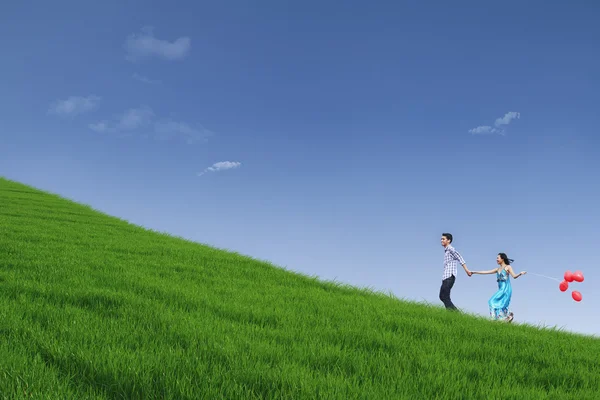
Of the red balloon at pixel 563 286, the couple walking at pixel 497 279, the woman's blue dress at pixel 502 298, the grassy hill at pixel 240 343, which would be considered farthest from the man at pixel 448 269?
the grassy hill at pixel 240 343

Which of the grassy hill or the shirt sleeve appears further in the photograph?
the shirt sleeve

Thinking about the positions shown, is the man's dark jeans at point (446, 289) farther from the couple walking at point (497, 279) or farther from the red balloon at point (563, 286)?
the red balloon at point (563, 286)

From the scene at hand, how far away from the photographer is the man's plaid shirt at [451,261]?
1463cm

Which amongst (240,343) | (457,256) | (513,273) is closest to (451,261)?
(457,256)

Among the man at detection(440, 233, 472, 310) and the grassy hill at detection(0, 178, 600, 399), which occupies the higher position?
the man at detection(440, 233, 472, 310)

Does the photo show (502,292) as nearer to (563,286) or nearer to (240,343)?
(563,286)

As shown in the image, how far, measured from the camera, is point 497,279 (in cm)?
1479

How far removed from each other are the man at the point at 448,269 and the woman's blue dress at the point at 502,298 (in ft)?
3.25

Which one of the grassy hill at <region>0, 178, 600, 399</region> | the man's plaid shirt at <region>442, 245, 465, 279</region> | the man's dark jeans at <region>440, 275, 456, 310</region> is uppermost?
the man's plaid shirt at <region>442, 245, 465, 279</region>

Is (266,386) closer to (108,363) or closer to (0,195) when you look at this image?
(108,363)

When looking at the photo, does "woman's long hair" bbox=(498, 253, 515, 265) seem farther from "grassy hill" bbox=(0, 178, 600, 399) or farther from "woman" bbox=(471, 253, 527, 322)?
"grassy hill" bbox=(0, 178, 600, 399)

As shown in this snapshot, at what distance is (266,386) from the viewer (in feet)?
14.6

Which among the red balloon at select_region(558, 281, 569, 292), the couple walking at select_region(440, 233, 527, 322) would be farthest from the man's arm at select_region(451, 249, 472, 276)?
the red balloon at select_region(558, 281, 569, 292)

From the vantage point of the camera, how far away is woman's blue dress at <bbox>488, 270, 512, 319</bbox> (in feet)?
47.6
